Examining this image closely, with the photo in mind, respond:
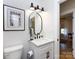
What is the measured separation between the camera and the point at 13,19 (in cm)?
261

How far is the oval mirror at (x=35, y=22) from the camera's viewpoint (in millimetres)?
3287

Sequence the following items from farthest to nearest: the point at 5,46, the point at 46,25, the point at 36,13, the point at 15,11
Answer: the point at 46,25
the point at 36,13
the point at 15,11
the point at 5,46

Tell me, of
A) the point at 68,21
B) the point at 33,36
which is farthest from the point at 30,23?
the point at 68,21

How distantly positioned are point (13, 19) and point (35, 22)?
39.7 inches

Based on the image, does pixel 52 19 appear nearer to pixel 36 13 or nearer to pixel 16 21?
pixel 36 13

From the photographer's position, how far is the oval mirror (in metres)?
3.29

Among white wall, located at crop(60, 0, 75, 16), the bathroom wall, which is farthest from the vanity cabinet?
white wall, located at crop(60, 0, 75, 16)

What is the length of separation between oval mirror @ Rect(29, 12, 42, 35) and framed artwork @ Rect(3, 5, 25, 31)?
0.39 m

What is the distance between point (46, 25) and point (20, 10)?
4.74 feet

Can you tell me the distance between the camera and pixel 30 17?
10.6 ft

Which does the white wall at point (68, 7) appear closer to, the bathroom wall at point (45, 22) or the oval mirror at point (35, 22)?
the bathroom wall at point (45, 22)

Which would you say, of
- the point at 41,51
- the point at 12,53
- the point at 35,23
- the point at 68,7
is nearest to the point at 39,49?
the point at 41,51

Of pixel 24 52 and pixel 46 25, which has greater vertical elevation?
pixel 46 25

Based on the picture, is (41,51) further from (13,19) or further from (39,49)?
(13,19)
